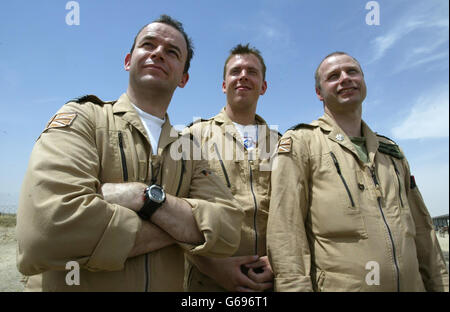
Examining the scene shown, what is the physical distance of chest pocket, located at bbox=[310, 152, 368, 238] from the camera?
2854 mm

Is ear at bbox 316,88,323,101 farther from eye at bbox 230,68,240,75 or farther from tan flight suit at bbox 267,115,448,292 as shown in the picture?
eye at bbox 230,68,240,75

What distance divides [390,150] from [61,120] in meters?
3.87

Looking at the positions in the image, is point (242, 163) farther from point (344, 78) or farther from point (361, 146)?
point (344, 78)

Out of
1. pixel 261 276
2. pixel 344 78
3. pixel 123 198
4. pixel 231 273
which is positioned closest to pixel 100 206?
pixel 123 198

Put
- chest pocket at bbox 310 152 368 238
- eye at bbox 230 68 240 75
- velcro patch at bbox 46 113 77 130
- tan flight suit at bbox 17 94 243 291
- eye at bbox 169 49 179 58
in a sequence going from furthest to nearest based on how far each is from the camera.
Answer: eye at bbox 230 68 240 75 < eye at bbox 169 49 179 58 < chest pocket at bbox 310 152 368 238 < velcro patch at bbox 46 113 77 130 < tan flight suit at bbox 17 94 243 291

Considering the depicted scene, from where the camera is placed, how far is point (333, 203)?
2953mm

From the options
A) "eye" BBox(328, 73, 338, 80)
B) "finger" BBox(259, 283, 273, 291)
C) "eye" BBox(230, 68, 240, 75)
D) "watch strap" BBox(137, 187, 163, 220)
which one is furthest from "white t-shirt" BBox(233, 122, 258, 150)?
"watch strap" BBox(137, 187, 163, 220)

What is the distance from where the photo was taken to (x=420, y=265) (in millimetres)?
3541

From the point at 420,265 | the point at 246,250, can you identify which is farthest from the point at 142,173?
the point at 420,265

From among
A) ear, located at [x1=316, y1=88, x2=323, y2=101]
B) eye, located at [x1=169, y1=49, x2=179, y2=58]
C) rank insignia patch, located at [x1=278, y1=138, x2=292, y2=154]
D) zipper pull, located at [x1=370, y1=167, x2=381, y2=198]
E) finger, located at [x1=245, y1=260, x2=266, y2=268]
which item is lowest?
finger, located at [x1=245, y1=260, x2=266, y2=268]

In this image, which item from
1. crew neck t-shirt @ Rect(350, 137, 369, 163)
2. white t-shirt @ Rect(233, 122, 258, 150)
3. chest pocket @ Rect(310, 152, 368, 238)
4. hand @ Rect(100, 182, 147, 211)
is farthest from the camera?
white t-shirt @ Rect(233, 122, 258, 150)

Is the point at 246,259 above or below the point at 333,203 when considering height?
below
